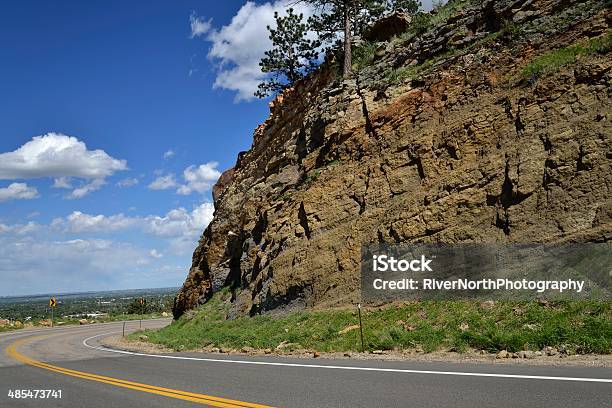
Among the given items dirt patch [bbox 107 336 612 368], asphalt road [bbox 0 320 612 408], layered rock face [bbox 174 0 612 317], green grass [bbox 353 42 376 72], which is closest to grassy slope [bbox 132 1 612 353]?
dirt patch [bbox 107 336 612 368]

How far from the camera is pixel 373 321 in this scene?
572 inches

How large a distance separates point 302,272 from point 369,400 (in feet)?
39.0

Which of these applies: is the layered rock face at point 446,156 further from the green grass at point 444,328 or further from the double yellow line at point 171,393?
the double yellow line at point 171,393

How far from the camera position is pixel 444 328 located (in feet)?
40.5

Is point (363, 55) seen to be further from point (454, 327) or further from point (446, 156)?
point (454, 327)

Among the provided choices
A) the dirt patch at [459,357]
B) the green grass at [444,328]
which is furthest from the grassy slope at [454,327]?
the dirt patch at [459,357]

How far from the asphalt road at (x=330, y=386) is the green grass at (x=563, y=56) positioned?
11192mm

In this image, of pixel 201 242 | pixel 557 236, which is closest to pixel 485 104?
pixel 557 236

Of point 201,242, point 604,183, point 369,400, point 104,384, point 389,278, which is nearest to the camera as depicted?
point 369,400

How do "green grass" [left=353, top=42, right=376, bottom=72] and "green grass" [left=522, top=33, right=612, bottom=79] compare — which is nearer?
"green grass" [left=522, top=33, right=612, bottom=79]

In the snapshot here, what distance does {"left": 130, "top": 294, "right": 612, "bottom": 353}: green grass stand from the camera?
10.2m

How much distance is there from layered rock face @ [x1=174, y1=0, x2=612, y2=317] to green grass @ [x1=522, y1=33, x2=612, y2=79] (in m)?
0.24

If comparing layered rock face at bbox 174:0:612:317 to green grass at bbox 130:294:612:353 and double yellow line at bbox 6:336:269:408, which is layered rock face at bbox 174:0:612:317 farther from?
double yellow line at bbox 6:336:269:408

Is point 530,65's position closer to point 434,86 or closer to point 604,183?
point 434,86
